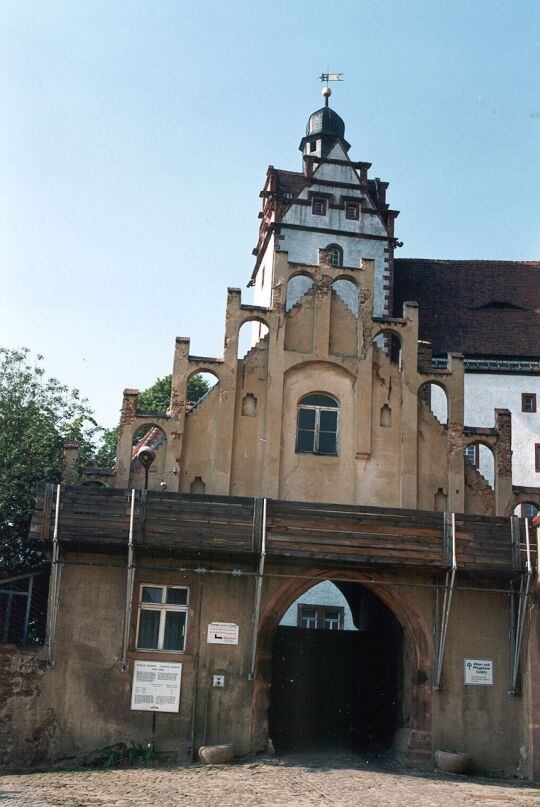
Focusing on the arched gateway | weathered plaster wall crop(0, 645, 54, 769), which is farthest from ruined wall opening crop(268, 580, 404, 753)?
weathered plaster wall crop(0, 645, 54, 769)

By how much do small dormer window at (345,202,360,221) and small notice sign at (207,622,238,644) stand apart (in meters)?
25.3

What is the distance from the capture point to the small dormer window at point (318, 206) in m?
45.1

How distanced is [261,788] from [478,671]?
272 inches

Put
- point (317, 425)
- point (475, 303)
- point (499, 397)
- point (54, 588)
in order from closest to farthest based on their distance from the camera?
point (54, 588) → point (317, 425) → point (499, 397) → point (475, 303)

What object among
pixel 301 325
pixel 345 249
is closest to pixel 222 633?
pixel 301 325

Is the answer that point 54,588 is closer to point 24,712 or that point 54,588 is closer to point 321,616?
point 24,712

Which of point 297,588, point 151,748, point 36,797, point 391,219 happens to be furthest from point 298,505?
point 391,219

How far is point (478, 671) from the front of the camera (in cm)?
2458

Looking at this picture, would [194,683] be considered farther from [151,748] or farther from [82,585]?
[82,585]

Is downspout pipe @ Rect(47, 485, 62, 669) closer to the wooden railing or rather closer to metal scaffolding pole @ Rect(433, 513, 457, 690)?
the wooden railing

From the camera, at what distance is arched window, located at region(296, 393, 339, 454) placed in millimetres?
26812

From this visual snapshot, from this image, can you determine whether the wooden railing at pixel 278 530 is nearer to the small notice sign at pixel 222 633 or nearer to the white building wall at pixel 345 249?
the small notice sign at pixel 222 633

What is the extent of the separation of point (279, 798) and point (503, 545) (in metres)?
8.26

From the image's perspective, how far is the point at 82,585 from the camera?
24.0 metres
